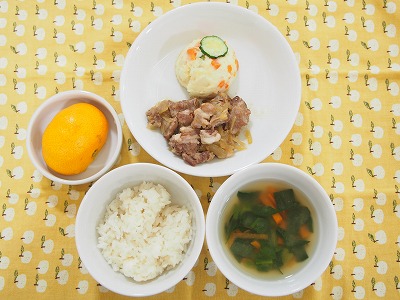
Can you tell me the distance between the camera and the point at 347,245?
198 cm

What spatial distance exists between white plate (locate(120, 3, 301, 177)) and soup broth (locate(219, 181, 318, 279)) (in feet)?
0.48

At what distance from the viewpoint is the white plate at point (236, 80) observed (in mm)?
1854

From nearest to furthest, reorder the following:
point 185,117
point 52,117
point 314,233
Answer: point 314,233, point 185,117, point 52,117

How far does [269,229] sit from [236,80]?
702 millimetres

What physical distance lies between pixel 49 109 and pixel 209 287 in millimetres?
1075

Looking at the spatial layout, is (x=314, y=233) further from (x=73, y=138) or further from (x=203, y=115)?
(x=73, y=138)

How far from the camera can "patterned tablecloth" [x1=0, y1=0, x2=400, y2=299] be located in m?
1.95

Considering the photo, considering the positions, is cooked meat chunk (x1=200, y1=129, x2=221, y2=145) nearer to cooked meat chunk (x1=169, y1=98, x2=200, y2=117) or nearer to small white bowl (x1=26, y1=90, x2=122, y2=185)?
cooked meat chunk (x1=169, y1=98, x2=200, y2=117)

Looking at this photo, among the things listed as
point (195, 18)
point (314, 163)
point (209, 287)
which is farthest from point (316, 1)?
point (209, 287)

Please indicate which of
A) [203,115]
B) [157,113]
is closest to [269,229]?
[203,115]

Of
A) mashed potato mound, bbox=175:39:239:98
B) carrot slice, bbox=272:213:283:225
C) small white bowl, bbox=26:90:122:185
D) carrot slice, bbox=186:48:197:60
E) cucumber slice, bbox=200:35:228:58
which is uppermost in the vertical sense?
cucumber slice, bbox=200:35:228:58

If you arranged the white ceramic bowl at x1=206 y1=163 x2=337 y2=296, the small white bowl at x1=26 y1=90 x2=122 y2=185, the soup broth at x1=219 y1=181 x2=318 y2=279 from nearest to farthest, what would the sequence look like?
the white ceramic bowl at x1=206 y1=163 x2=337 y2=296 < the soup broth at x1=219 y1=181 x2=318 y2=279 < the small white bowl at x1=26 y1=90 x2=122 y2=185

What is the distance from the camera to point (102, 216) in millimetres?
1812

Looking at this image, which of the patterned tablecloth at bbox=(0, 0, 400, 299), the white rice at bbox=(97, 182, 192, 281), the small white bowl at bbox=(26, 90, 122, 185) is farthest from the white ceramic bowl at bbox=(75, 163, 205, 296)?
the patterned tablecloth at bbox=(0, 0, 400, 299)
